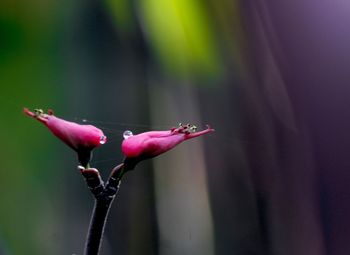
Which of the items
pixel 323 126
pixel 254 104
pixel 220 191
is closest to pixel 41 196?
pixel 220 191

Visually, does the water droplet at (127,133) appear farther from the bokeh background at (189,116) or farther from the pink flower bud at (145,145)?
the pink flower bud at (145,145)

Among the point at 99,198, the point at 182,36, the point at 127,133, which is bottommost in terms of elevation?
the point at 99,198

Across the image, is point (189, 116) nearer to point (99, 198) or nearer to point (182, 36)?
point (182, 36)

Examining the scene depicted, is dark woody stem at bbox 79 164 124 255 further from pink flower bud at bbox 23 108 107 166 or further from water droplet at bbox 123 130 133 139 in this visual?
water droplet at bbox 123 130 133 139

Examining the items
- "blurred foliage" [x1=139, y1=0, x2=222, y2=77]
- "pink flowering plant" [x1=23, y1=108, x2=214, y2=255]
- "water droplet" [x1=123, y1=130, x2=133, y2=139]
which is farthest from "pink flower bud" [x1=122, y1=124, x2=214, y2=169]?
"blurred foliage" [x1=139, y1=0, x2=222, y2=77]

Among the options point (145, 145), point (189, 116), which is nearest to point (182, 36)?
point (189, 116)

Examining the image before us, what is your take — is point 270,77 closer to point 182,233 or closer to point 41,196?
point 182,233
